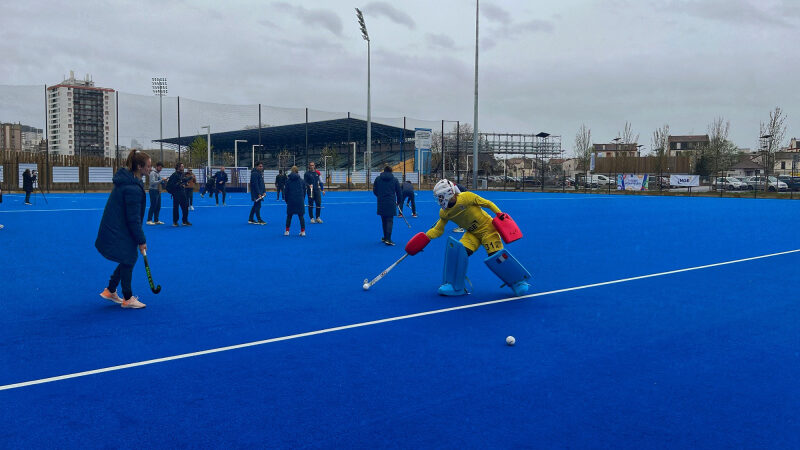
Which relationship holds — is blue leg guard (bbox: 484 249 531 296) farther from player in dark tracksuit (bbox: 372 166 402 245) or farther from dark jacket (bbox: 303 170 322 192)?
dark jacket (bbox: 303 170 322 192)

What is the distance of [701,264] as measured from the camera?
10.4 metres

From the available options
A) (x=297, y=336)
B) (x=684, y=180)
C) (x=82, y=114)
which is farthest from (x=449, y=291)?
(x=82, y=114)

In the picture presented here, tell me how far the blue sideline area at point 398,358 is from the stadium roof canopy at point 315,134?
52.3m

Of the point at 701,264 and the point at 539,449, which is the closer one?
the point at 539,449

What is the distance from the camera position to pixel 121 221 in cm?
659

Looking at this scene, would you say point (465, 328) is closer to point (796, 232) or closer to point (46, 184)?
point (796, 232)

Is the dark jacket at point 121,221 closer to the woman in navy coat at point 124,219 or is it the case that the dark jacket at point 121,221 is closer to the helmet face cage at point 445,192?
the woman in navy coat at point 124,219

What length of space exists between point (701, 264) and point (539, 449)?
814 centimetres

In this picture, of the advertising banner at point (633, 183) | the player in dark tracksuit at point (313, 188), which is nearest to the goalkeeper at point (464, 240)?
the player in dark tracksuit at point (313, 188)

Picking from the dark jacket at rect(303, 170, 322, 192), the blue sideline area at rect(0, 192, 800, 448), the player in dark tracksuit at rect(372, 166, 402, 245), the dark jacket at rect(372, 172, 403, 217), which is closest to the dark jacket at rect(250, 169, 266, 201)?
the dark jacket at rect(303, 170, 322, 192)

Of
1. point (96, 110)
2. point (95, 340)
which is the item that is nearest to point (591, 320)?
point (95, 340)

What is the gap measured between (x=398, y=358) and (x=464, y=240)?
2936 mm

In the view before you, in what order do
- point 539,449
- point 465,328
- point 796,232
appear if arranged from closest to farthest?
point 539,449, point 465,328, point 796,232

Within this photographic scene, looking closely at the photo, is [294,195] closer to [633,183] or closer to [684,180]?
[633,183]
